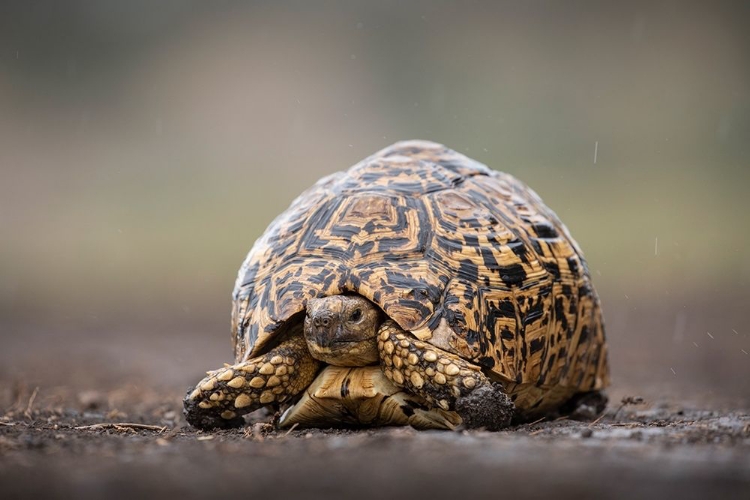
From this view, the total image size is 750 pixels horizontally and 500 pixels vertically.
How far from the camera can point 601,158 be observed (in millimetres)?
26812

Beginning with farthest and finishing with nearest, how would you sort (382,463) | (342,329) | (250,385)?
(250,385) < (342,329) < (382,463)

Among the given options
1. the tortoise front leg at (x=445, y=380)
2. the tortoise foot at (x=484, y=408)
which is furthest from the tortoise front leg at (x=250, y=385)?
the tortoise foot at (x=484, y=408)

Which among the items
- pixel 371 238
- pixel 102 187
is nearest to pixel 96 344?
pixel 371 238

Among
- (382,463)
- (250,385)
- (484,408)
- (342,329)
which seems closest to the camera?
(382,463)

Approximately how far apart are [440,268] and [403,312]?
0.34m

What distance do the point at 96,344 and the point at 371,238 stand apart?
8.87 metres

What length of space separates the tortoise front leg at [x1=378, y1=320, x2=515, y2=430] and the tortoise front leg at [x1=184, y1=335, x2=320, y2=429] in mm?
470

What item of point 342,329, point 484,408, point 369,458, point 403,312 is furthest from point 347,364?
point 369,458

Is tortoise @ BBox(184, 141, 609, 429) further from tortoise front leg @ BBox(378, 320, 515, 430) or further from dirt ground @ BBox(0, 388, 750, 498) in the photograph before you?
dirt ground @ BBox(0, 388, 750, 498)

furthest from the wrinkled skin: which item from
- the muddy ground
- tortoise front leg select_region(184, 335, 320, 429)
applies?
the muddy ground

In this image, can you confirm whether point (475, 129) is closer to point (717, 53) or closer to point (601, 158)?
point (601, 158)

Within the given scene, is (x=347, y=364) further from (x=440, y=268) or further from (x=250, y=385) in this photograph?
(x=440, y=268)

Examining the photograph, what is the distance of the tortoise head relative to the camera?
402cm

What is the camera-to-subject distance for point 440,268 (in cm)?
427
